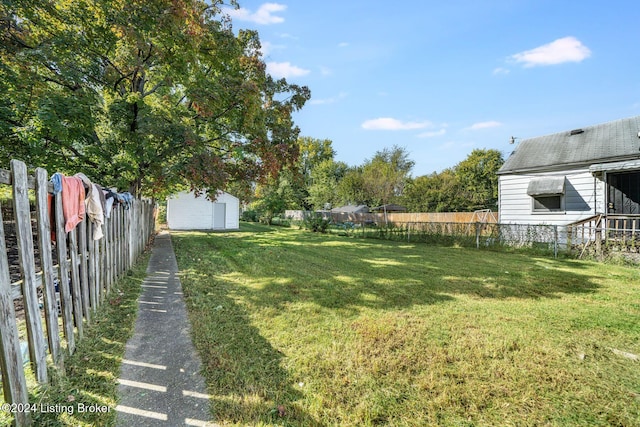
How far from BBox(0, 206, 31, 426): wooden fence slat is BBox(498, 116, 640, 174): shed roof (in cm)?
1387

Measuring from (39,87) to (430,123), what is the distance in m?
22.9

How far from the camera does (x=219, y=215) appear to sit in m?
22.6

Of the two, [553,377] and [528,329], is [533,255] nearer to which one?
[528,329]

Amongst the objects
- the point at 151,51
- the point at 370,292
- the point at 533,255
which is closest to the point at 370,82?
the point at 151,51

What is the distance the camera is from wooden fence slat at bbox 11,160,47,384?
1.90m

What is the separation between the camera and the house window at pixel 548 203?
1022 cm

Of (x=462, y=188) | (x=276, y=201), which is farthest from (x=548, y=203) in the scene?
(x=276, y=201)

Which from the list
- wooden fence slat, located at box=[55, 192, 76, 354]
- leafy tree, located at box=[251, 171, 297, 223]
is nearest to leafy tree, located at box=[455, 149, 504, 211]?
leafy tree, located at box=[251, 171, 297, 223]

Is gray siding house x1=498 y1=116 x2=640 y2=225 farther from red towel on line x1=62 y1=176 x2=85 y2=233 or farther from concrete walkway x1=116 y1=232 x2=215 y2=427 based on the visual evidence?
red towel on line x1=62 y1=176 x2=85 y2=233

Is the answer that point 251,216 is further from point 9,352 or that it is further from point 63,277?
point 9,352

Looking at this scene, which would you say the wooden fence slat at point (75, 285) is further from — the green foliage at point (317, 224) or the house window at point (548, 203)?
the green foliage at point (317, 224)

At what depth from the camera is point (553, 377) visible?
2449 mm

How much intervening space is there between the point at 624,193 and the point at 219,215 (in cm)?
2316

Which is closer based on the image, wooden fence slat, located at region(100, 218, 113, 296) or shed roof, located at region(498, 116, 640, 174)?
wooden fence slat, located at region(100, 218, 113, 296)
